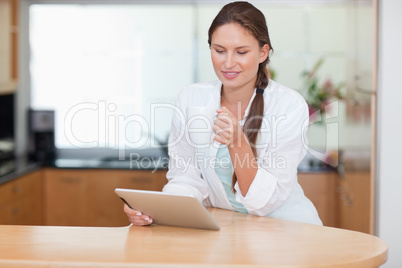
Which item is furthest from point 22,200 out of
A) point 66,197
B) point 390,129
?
point 390,129

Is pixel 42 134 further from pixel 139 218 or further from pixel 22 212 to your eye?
pixel 139 218

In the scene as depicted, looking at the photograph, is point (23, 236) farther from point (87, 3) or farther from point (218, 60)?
point (87, 3)

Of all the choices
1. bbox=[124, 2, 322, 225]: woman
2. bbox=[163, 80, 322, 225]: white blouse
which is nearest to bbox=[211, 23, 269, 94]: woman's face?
bbox=[124, 2, 322, 225]: woman

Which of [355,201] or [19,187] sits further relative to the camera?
[19,187]

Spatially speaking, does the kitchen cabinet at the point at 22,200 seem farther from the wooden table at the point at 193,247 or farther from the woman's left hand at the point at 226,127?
the woman's left hand at the point at 226,127

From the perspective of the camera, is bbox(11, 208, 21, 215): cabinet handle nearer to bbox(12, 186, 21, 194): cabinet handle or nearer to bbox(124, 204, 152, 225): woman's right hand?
bbox(12, 186, 21, 194): cabinet handle

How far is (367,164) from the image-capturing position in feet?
10.8

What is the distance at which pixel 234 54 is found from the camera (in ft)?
7.38

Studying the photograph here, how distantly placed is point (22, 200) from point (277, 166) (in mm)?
2854

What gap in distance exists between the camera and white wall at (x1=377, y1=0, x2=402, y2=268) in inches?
118

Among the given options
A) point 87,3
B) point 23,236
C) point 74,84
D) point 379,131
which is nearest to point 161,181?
point 74,84

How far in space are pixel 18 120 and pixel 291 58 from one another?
91.4 inches

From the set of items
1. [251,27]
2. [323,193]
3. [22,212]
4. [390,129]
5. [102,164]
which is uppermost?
[251,27]

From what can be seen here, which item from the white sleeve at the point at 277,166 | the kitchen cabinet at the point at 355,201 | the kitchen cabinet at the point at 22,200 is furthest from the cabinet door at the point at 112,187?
the white sleeve at the point at 277,166
